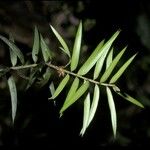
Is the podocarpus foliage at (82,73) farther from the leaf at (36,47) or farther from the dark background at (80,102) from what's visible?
the dark background at (80,102)

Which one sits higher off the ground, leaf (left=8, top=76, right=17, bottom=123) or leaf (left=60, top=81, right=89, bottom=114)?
leaf (left=60, top=81, right=89, bottom=114)

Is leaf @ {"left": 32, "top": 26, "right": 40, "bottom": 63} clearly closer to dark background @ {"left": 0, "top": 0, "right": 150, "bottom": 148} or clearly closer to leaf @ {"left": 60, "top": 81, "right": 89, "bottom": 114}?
→ leaf @ {"left": 60, "top": 81, "right": 89, "bottom": 114}

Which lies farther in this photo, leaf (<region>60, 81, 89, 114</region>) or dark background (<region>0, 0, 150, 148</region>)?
dark background (<region>0, 0, 150, 148</region>)

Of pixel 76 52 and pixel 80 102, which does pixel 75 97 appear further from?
pixel 80 102

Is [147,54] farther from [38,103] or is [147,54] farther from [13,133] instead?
[13,133]

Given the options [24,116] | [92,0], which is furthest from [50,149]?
[92,0]

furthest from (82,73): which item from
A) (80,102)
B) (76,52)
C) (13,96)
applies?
(80,102)

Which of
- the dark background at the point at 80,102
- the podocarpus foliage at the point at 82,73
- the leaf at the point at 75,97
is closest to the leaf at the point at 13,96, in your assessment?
the podocarpus foliage at the point at 82,73

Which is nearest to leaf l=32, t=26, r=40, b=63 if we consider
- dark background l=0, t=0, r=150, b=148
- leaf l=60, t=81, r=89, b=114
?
leaf l=60, t=81, r=89, b=114

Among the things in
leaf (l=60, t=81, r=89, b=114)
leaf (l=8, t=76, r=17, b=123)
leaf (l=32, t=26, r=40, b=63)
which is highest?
leaf (l=32, t=26, r=40, b=63)
